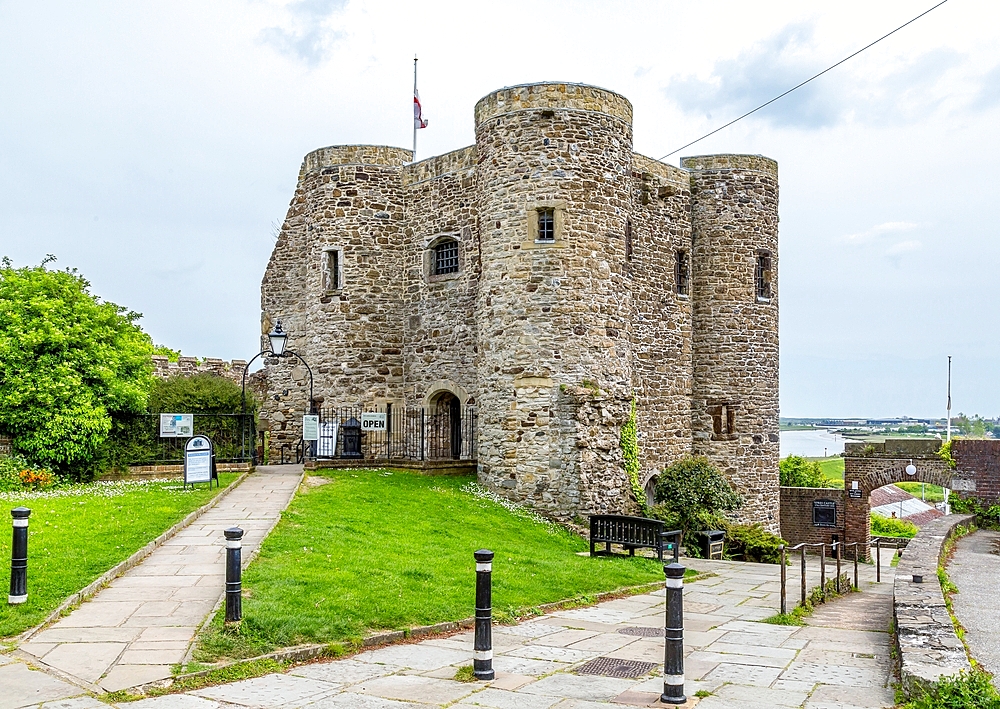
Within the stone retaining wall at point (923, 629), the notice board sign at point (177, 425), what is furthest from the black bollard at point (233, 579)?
the notice board sign at point (177, 425)

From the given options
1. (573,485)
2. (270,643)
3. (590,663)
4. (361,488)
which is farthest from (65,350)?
(590,663)

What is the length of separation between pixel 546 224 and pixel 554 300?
176 centimetres

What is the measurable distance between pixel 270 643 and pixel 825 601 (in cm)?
816

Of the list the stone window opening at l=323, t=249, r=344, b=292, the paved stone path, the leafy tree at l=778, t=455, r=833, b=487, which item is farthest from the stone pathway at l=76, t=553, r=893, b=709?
the leafy tree at l=778, t=455, r=833, b=487

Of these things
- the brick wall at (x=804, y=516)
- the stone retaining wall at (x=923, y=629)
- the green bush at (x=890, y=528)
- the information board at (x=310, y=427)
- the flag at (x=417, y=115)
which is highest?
the flag at (x=417, y=115)

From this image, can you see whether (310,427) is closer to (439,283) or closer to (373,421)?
(373,421)

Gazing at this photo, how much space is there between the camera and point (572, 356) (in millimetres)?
20266

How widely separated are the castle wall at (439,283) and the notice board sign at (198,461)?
23.9 feet

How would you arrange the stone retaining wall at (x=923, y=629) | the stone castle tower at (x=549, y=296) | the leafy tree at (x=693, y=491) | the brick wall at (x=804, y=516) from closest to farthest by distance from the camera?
the stone retaining wall at (x=923, y=629) < the stone castle tower at (x=549, y=296) < the leafy tree at (x=693, y=491) < the brick wall at (x=804, y=516)

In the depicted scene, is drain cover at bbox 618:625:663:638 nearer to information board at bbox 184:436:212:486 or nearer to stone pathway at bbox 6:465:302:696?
stone pathway at bbox 6:465:302:696

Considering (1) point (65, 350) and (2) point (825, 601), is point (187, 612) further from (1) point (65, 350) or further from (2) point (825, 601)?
(1) point (65, 350)

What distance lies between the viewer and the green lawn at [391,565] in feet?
30.3

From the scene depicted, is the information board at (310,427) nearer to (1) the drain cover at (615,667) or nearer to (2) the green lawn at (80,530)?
(2) the green lawn at (80,530)

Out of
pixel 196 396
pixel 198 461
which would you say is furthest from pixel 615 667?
pixel 196 396
